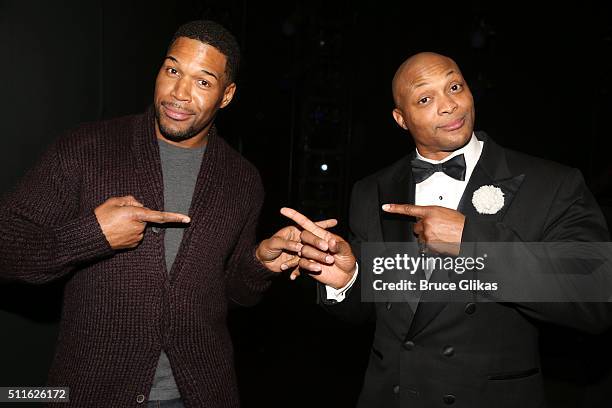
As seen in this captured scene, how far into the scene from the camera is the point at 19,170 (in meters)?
2.07

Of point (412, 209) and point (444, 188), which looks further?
point (444, 188)

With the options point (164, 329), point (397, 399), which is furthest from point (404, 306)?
point (164, 329)

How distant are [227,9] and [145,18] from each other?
1.67 metres

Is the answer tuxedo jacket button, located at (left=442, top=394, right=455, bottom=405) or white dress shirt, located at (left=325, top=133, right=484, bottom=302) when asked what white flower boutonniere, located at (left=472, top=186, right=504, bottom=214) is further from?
tuxedo jacket button, located at (left=442, top=394, right=455, bottom=405)

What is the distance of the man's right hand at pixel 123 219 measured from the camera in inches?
62.2

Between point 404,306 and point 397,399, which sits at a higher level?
point 404,306

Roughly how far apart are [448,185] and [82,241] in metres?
1.36

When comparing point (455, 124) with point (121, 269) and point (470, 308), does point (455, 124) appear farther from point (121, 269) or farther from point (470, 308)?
point (121, 269)

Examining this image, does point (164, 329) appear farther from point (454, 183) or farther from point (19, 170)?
point (454, 183)

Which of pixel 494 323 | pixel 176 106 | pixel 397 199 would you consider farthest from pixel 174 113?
pixel 494 323

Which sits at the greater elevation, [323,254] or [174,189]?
[174,189]

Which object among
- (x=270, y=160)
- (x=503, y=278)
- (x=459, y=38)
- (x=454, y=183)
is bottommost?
(x=503, y=278)

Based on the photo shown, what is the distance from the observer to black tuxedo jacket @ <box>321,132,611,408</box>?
5.30 feet

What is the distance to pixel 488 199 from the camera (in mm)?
1712
